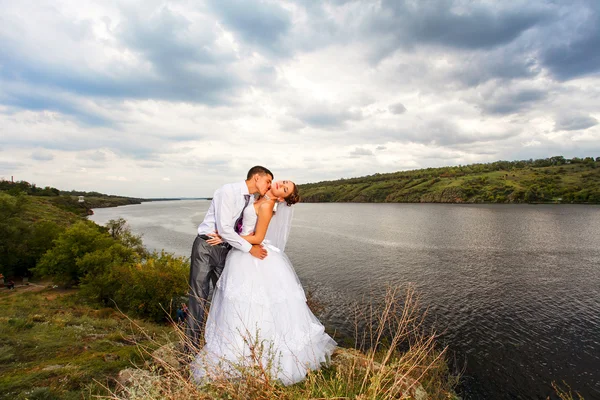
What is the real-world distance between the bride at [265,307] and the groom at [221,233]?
15cm

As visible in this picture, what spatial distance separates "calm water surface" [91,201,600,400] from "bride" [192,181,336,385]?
12.9m

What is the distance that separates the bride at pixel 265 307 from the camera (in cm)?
439

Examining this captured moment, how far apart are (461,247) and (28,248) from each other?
2127 inches

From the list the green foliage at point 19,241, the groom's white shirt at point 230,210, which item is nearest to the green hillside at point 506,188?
the green foliage at point 19,241

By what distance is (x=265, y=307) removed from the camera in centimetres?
452

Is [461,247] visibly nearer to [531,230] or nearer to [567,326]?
[531,230]

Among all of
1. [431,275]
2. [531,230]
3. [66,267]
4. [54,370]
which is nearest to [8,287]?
[66,267]

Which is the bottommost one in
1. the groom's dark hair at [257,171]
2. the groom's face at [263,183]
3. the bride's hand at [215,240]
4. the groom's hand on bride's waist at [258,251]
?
the groom's hand on bride's waist at [258,251]

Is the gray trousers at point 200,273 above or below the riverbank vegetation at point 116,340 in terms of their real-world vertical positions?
above

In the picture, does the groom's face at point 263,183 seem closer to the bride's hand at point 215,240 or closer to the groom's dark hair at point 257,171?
the groom's dark hair at point 257,171

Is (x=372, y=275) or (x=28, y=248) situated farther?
(x=28, y=248)

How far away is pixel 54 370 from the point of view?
537 centimetres

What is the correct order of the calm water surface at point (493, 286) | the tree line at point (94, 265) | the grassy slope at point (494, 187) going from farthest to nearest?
the grassy slope at point (494, 187) < the tree line at point (94, 265) < the calm water surface at point (493, 286)

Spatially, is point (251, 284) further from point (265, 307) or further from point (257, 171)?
point (257, 171)
